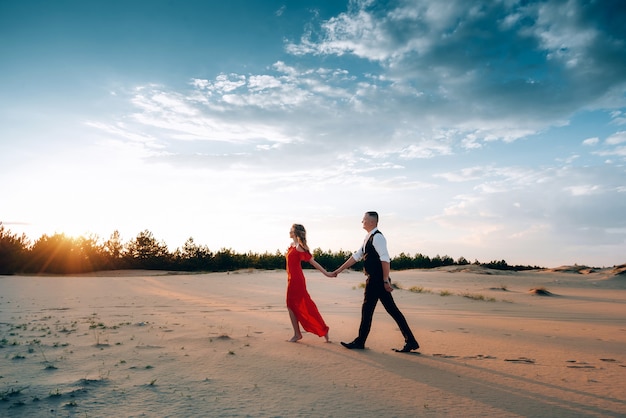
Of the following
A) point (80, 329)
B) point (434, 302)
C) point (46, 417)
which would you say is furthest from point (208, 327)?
point (434, 302)

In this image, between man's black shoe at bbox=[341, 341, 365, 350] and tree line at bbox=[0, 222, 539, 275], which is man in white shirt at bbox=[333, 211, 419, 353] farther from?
tree line at bbox=[0, 222, 539, 275]

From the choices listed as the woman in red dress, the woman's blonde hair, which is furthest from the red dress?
the woman's blonde hair

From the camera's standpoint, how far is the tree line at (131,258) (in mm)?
29156

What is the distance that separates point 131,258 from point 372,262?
29.5 metres

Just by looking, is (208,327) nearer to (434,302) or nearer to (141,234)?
(434,302)

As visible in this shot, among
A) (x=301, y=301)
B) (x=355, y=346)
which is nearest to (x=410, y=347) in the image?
(x=355, y=346)

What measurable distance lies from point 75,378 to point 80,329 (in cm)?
382

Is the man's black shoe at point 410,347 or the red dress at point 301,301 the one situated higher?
the red dress at point 301,301

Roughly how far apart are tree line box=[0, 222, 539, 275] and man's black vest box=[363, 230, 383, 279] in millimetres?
25781

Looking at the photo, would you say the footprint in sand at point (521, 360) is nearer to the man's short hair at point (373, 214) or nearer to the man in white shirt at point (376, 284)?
the man in white shirt at point (376, 284)

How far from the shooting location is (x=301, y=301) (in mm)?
7645

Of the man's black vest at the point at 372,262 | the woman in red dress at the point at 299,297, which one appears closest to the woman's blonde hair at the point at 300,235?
the woman in red dress at the point at 299,297

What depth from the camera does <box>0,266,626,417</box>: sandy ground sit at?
4316 mm

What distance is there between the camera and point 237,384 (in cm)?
496
